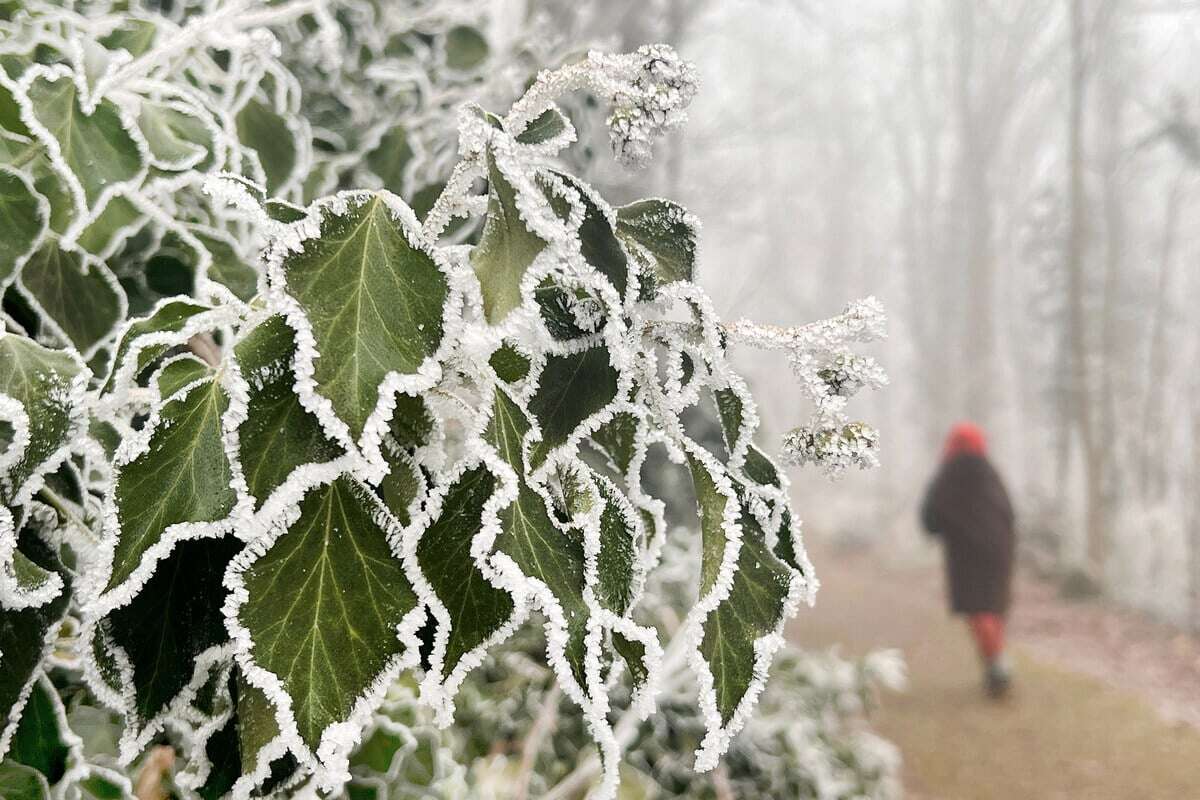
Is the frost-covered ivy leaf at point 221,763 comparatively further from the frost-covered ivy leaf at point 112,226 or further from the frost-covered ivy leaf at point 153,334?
the frost-covered ivy leaf at point 112,226

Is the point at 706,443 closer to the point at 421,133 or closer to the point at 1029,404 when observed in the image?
the point at 421,133

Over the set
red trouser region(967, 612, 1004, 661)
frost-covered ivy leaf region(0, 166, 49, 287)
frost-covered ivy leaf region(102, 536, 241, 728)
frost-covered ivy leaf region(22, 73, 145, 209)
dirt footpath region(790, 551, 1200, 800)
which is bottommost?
dirt footpath region(790, 551, 1200, 800)

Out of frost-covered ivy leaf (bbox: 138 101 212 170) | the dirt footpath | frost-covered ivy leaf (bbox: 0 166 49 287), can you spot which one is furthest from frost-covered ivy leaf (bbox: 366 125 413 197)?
the dirt footpath

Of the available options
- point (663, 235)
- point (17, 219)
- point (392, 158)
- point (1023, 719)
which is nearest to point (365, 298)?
point (663, 235)

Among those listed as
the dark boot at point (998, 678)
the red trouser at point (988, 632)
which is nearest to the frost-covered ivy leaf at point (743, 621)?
the dark boot at point (998, 678)

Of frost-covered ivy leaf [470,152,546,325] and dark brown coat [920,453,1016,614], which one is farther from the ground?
frost-covered ivy leaf [470,152,546,325]

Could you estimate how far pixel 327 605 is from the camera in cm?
32

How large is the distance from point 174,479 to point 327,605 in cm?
8

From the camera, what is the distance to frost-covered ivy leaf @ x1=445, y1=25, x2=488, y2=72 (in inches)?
40.1

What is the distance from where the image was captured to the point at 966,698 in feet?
8.71

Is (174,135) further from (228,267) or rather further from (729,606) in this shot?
(729,606)

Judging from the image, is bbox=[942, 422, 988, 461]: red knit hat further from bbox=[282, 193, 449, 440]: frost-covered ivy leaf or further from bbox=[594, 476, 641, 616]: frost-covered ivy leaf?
bbox=[282, 193, 449, 440]: frost-covered ivy leaf

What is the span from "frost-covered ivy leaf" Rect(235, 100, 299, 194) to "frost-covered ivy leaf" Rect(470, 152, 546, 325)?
382mm

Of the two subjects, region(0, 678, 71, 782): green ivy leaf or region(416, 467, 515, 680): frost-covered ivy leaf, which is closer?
region(416, 467, 515, 680): frost-covered ivy leaf
